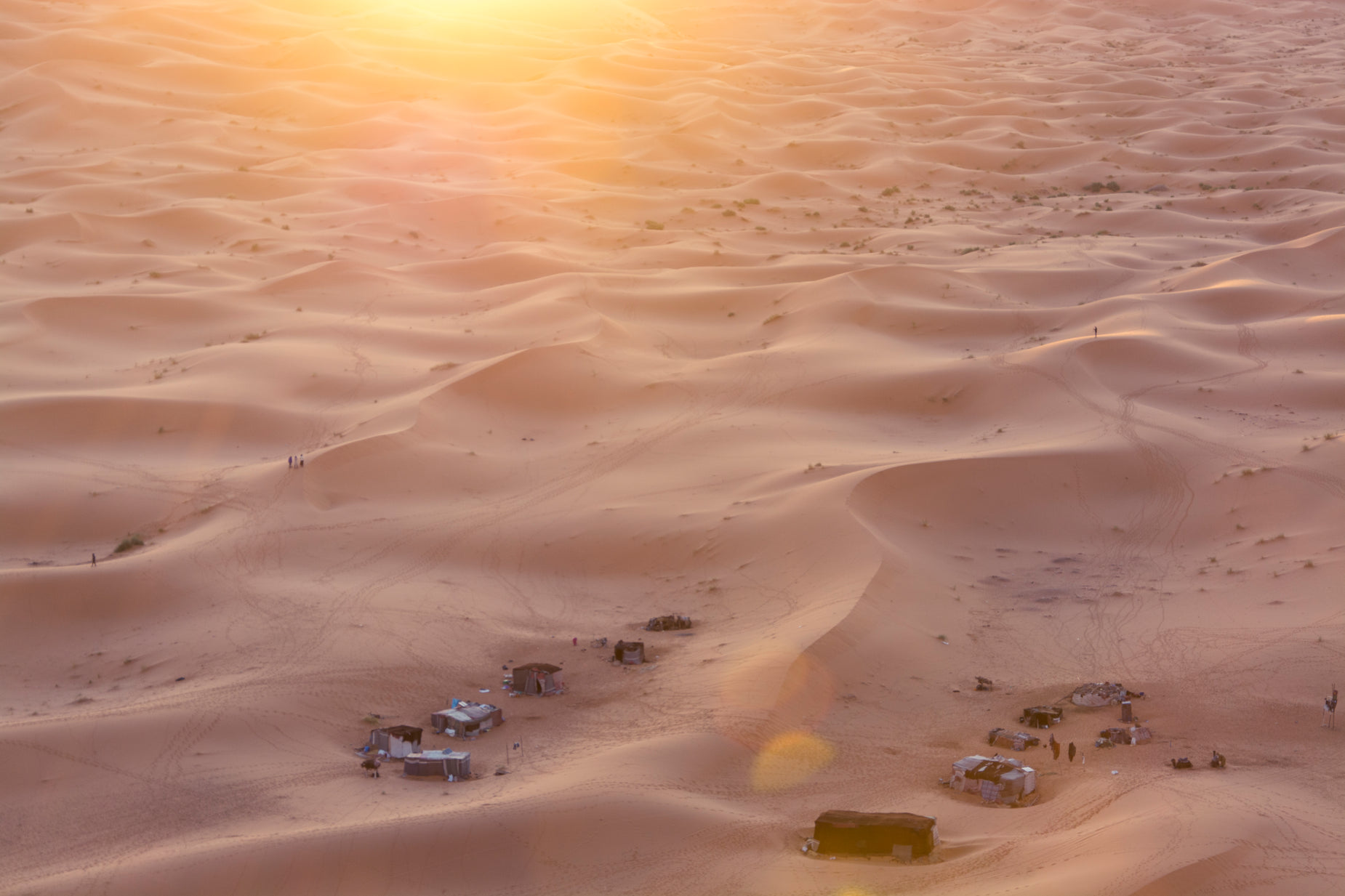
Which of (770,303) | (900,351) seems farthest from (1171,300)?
(770,303)

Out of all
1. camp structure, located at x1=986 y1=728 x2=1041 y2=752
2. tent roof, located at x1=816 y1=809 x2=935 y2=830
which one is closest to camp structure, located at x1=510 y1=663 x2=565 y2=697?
tent roof, located at x1=816 y1=809 x2=935 y2=830

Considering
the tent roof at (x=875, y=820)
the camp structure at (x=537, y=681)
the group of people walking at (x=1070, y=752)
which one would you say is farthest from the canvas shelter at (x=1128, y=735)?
the camp structure at (x=537, y=681)

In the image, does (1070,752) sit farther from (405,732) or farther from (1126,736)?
(405,732)

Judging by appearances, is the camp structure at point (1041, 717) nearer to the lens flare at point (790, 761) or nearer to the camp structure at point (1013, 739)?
the camp structure at point (1013, 739)

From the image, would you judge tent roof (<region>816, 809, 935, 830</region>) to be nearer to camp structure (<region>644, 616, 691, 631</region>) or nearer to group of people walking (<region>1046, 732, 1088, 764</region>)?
group of people walking (<region>1046, 732, 1088, 764</region>)

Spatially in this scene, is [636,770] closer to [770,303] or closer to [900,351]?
[900,351]

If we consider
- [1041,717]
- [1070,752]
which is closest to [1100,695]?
[1041,717]
